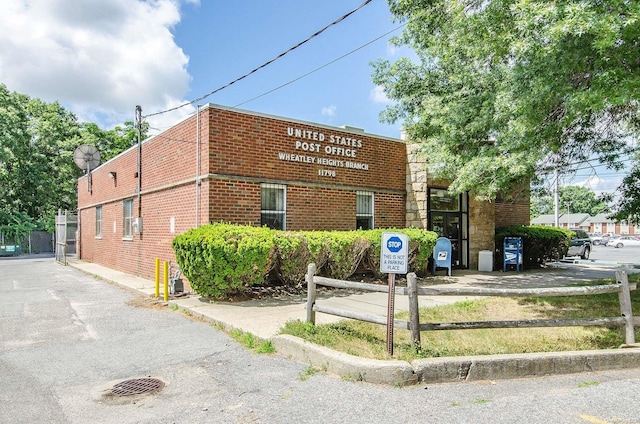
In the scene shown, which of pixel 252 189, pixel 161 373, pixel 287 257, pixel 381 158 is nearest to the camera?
pixel 161 373

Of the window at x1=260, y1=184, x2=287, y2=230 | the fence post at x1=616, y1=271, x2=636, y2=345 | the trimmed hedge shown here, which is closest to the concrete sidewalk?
the fence post at x1=616, y1=271, x2=636, y2=345

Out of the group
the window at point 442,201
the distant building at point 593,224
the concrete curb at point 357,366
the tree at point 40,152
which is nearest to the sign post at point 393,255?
the concrete curb at point 357,366

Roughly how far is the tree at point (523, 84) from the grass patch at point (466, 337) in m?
2.82

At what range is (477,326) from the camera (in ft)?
17.3

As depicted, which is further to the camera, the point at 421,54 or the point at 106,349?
the point at 421,54

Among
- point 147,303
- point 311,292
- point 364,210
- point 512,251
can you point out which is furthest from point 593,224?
point 311,292

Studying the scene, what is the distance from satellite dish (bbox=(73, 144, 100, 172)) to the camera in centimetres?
2041

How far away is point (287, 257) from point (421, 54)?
288 inches

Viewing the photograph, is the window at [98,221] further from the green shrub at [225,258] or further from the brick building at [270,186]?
the green shrub at [225,258]

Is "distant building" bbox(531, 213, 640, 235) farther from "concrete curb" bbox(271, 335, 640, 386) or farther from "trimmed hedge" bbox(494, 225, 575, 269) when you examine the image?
"concrete curb" bbox(271, 335, 640, 386)

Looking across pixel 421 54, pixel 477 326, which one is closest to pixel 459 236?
pixel 421 54

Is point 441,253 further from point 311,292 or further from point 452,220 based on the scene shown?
point 311,292

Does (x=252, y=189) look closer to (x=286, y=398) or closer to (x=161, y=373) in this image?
(x=161, y=373)

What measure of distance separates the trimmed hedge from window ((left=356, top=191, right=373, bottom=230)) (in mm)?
5681
